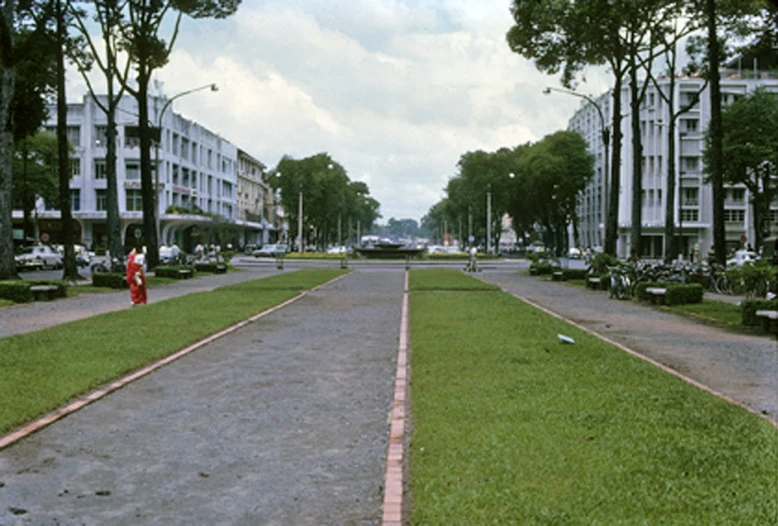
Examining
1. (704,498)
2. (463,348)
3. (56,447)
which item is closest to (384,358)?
(463,348)

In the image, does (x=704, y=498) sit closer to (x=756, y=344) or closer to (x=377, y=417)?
(x=377, y=417)

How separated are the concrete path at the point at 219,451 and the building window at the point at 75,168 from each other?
231ft

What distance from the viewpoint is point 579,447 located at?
247 inches

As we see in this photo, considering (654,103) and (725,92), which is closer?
(725,92)

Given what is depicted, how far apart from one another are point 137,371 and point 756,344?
32.7ft

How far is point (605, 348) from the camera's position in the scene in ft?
41.6

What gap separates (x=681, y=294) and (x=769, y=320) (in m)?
6.91

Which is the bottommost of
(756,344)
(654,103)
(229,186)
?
(756,344)

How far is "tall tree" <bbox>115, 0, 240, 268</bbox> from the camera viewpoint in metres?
36.8

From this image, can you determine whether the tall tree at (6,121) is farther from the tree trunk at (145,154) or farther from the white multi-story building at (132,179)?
the white multi-story building at (132,179)

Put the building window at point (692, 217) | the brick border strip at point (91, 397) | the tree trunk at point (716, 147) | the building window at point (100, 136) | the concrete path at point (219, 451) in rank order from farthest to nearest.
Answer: the building window at point (692, 217) < the building window at point (100, 136) < the tree trunk at point (716, 147) < the brick border strip at point (91, 397) < the concrete path at point (219, 451)

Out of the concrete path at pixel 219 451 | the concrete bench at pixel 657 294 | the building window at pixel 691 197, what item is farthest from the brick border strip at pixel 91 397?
the building window at pixel 691 197

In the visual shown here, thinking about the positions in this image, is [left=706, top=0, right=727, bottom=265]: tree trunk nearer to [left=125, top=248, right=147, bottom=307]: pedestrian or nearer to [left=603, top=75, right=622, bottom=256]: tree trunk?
[left=603, top=75, right=622, bottom=256]: tree trunk

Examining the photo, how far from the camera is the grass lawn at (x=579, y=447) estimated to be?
489 centimetres
